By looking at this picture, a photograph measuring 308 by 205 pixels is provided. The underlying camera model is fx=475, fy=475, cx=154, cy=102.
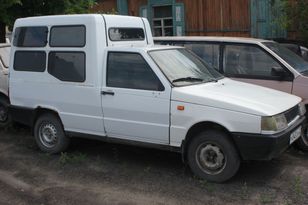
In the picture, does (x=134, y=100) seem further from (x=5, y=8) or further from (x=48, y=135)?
(x=5, y=8)

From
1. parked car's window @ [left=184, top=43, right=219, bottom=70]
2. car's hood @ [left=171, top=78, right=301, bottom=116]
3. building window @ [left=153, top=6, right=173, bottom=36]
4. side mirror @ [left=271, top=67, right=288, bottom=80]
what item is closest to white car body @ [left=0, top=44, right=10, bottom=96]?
parked car's window @ [left=184, top=43, right=219, bottom=70]

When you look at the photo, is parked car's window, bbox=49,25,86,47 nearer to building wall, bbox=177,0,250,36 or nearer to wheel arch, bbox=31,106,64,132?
wheel arch, bbox=31,106,64,132

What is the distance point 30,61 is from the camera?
24.3 ft

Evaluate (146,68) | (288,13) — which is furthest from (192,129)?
(288,13)

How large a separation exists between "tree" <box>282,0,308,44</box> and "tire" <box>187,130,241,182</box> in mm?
6297

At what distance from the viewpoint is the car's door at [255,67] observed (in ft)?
23.7

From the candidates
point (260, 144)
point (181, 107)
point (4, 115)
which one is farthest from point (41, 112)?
point (260, 144)

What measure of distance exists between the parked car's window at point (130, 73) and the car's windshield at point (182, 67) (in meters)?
0.17

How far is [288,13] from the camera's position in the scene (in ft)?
37.0

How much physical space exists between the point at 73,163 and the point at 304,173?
3.19 metres

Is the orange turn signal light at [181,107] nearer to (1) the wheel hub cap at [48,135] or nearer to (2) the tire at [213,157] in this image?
(2) the tire at [213,157]

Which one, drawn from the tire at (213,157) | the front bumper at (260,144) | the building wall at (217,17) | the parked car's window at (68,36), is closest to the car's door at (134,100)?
the tire at (213,157)

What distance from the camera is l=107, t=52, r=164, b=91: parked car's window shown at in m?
6.15

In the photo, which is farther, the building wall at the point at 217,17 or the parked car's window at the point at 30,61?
the building wall at the point at 217,17
